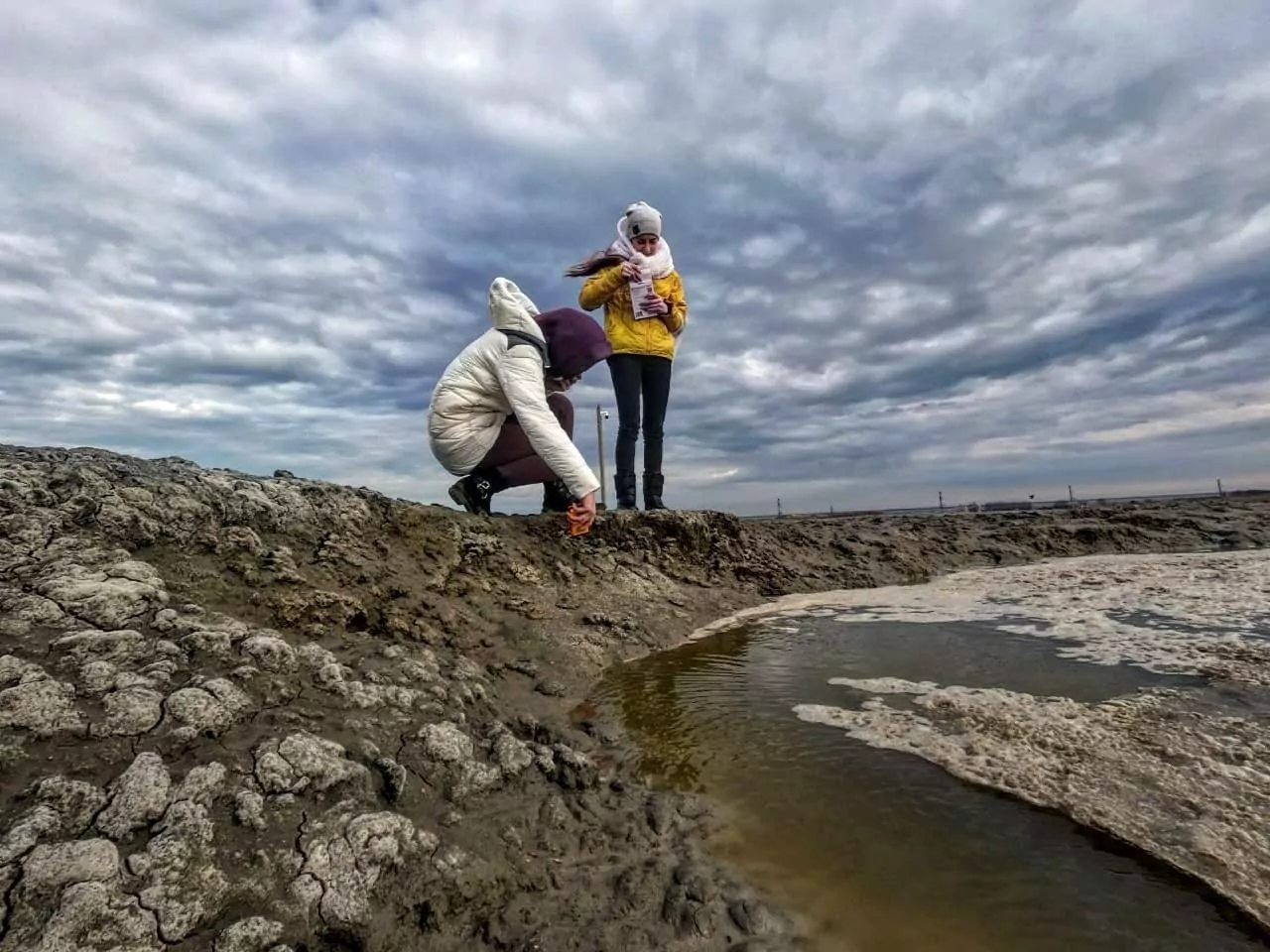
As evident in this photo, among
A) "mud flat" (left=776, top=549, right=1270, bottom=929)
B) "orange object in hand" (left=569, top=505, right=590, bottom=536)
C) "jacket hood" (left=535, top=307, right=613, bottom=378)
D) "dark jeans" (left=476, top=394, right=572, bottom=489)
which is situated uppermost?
"jacket hood" (left=535, top=307, right=613, bottom=378)

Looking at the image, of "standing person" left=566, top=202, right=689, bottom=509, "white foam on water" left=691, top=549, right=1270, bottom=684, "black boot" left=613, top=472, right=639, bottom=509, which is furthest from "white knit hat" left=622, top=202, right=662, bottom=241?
"white foam on water" left=691, top=549, right=1270, bottom=684

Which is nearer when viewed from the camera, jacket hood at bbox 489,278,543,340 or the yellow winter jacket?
jacket hood at bbox 489,278,543,340

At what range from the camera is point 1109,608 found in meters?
3.89

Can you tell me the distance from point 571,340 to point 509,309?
444mm

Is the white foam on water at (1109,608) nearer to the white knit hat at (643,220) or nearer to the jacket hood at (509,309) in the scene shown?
the jacket hood at (509,309)

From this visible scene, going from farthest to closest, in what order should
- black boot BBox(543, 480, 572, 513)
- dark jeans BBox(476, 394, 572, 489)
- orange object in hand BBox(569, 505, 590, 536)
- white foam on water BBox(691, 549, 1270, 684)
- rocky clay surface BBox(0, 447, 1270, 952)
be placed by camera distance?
black boot BBox(543, 480, 572, 513), dark jeans BBox(476, 394, 572, 489), orange object in hand BBox(569, 505, 590, 536), white foam on water BBox(691, 549, 1270, 684), rocky clay surface BBox(0, 447, 1270, 952)

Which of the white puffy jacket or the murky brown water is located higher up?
the white puffy jacket

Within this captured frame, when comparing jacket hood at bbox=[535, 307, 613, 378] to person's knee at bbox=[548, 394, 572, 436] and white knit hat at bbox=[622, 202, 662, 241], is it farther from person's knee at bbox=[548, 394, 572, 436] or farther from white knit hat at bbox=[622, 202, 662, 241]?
white knit hat at bbox=[622, 202, 662, 241]

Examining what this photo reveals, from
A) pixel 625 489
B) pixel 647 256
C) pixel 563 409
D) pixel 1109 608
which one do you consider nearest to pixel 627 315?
pixel 647 256

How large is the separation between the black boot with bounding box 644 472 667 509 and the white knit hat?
75.4 inches

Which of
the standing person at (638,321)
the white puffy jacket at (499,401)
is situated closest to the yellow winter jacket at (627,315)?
the standing person at (638,321)

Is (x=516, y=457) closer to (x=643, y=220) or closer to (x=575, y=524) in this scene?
(x=575, y=524)

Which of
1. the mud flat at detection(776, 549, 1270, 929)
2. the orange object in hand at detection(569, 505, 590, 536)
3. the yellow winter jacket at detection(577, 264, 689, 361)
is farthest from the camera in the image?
the yellow winter jacket at detection(577, 264, 689, 361)

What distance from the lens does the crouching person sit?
3695mm
